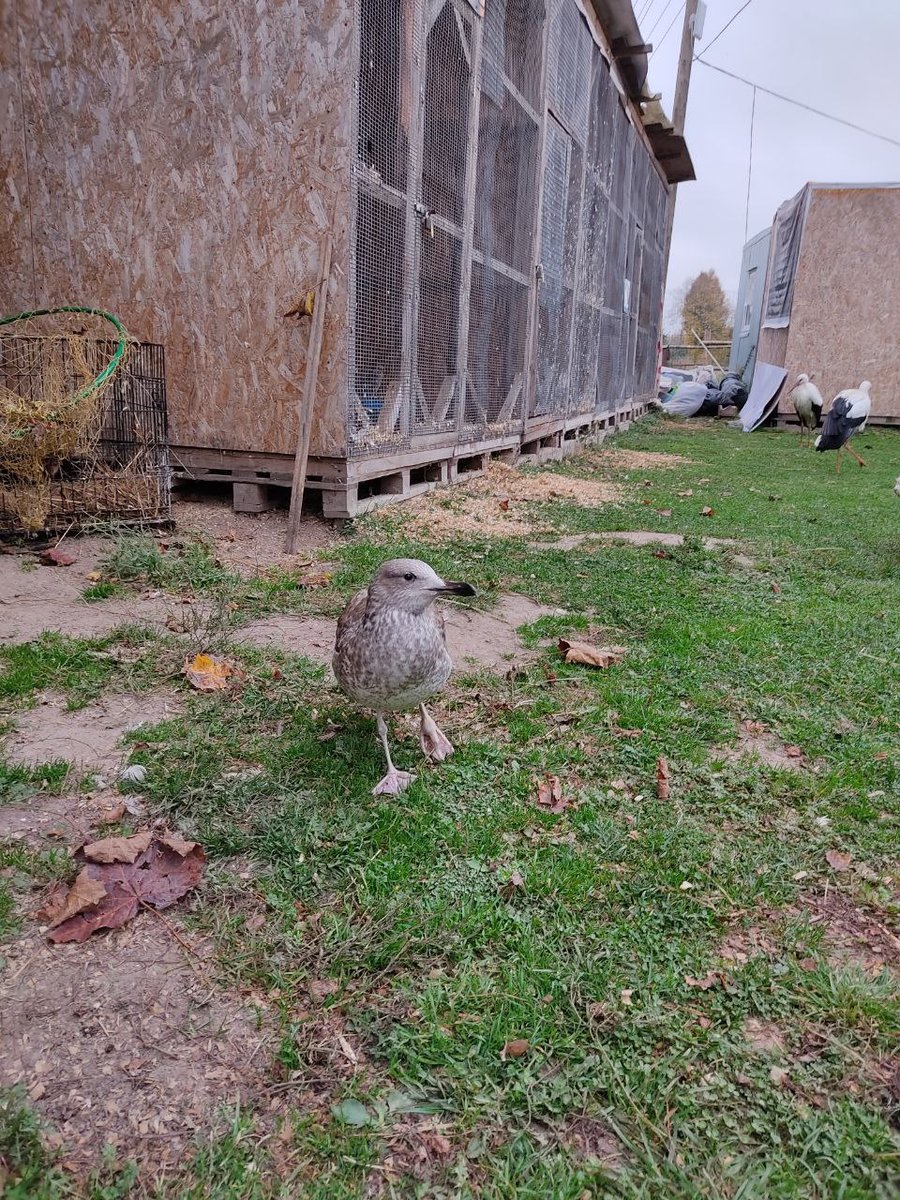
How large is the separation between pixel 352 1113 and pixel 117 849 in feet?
3.38

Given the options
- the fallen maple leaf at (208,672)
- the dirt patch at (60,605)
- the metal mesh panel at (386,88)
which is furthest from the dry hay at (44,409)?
the metal mesh panel at (386,88)

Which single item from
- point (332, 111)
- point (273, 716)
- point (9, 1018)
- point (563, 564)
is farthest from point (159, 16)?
point (9, 1018)

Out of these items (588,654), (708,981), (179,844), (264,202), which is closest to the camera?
(708,981)

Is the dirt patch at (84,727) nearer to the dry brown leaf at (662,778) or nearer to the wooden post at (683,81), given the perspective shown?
the dry brown leaf at (662,778)

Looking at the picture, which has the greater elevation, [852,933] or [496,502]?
[496,502]

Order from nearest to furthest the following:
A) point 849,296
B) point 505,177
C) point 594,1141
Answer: point 594,1141
point 505,177
point 849,296

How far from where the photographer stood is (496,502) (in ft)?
24.4

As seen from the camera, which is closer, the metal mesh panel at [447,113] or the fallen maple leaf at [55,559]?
the fallen maple leaf at [55,559]

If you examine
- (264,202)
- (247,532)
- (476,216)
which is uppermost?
(476,216)

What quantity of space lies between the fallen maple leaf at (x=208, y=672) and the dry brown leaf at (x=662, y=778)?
5.73 feet

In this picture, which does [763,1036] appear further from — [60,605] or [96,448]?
[96,448]

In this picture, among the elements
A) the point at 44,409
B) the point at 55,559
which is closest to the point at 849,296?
the point at 44,409

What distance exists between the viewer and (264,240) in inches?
219

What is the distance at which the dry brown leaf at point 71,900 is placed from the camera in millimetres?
1984
